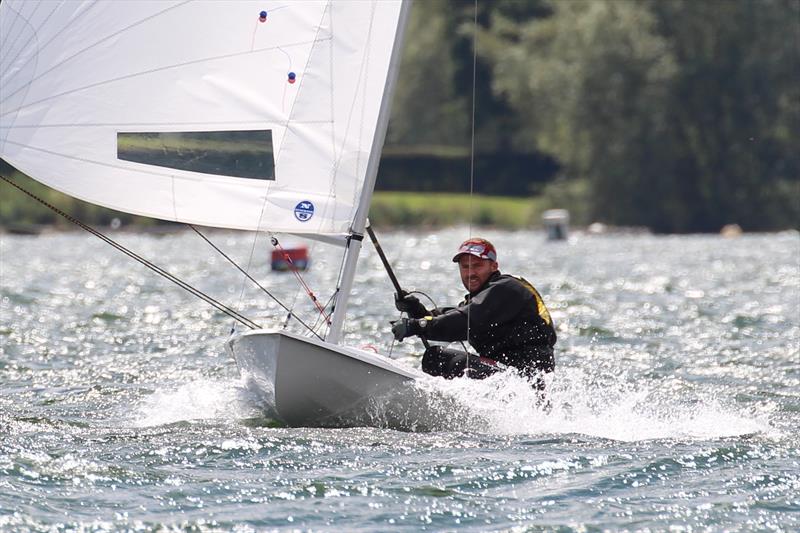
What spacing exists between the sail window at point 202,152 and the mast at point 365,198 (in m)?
0.58

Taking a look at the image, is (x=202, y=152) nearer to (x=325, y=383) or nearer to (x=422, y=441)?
(x=325, y=383)

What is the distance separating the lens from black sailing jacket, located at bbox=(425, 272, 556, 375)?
335 inches

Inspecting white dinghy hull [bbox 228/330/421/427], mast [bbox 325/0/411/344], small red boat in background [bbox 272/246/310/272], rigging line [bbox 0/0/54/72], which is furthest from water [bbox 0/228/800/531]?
small red boat in background [bbox 272/246/310/272]

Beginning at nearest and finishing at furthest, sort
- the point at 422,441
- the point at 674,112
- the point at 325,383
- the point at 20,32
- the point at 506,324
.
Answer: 1. the point at 422,441
2. the point at 325,383
3. the point at 20,32
4. the point at 506,324
5. the point at 674,112

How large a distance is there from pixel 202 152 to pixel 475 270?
180 centimetres

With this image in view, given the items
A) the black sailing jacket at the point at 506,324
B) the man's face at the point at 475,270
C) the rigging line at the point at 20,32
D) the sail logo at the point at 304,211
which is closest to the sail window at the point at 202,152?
the sail logo at the point at 304,211

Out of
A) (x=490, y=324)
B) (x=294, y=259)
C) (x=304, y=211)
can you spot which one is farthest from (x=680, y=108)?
(x=304, y=211)

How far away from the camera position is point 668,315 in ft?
55.3

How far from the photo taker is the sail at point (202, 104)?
8.55m

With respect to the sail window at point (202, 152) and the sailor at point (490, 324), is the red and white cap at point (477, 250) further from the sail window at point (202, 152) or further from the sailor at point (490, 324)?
the sail window at point (202, 152)

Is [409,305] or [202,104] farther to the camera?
[202,104]

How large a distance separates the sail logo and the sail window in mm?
252

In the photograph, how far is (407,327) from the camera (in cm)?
837

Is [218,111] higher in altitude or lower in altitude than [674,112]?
lower
